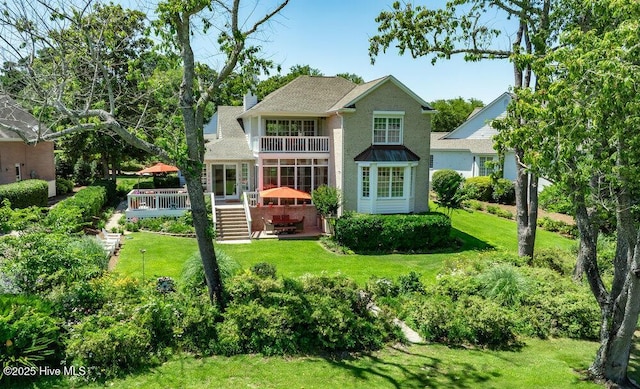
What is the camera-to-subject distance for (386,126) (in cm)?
2305

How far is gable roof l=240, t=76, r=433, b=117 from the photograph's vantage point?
22603 millimetres

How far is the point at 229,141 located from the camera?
28359mm

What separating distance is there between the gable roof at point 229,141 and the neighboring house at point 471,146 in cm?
1569

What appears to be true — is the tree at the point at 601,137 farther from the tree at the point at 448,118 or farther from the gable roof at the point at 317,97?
the tree at the point at 448,118

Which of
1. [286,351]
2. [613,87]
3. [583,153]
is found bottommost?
[286,351]

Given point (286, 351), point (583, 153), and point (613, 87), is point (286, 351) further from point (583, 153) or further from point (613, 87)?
point (613, 87)

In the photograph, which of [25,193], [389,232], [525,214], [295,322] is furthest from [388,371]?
[25,193]

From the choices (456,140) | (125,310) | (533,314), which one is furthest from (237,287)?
(456,140)

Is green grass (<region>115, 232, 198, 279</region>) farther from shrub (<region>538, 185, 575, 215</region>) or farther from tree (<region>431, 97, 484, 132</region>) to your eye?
tree (<region>431, 97, 484, 132</region>)

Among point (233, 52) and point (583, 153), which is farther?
point (233, 52)

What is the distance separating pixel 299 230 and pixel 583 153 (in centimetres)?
1687

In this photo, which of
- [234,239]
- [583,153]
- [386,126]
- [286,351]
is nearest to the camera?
[583,153]

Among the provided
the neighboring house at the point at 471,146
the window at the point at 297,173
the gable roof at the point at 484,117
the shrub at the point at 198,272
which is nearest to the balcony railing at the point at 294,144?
the window at the point at 297,173

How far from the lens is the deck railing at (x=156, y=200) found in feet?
78.2
